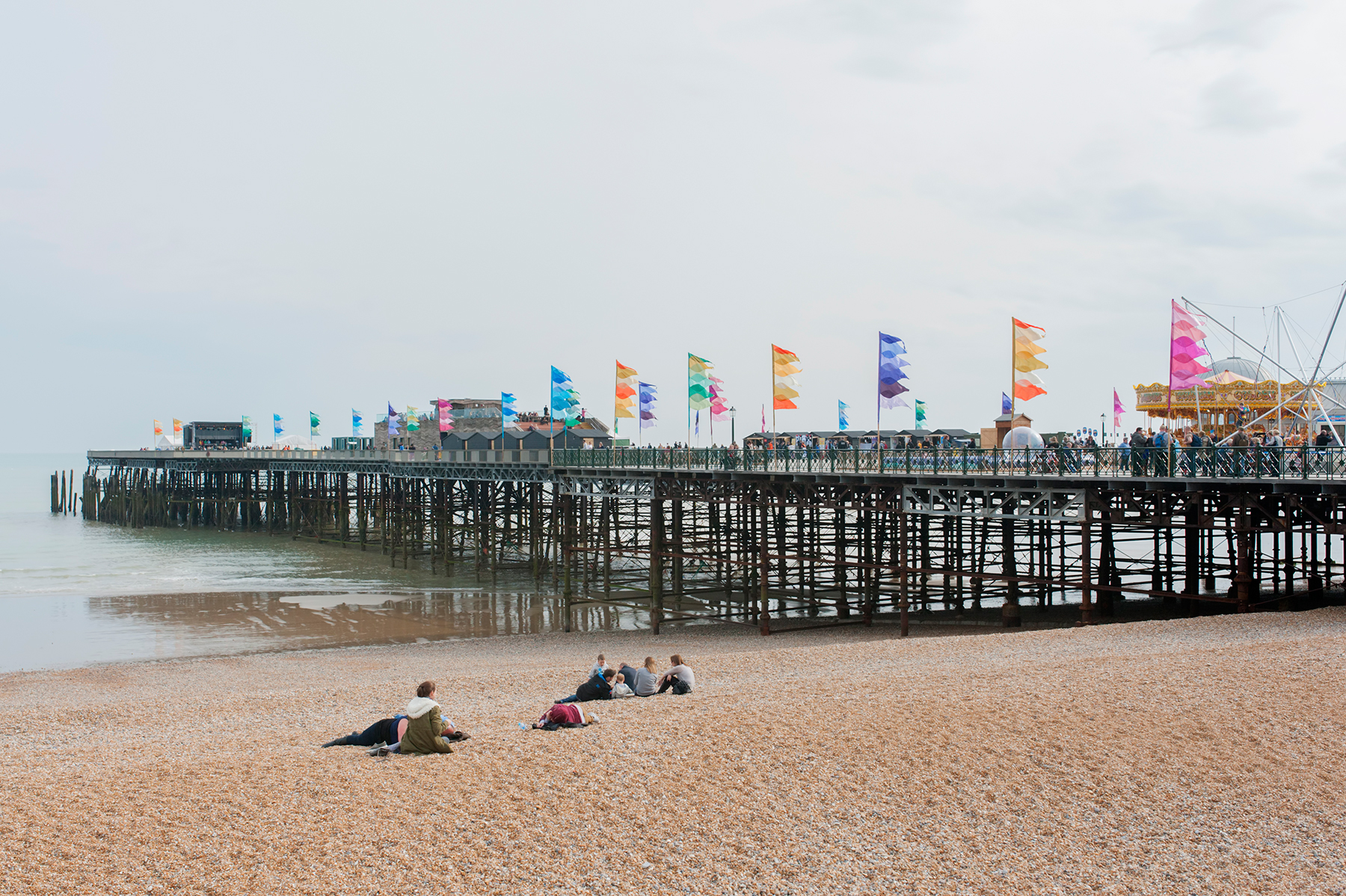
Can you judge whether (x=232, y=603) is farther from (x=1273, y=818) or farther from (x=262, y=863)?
(x=1273, y=818)

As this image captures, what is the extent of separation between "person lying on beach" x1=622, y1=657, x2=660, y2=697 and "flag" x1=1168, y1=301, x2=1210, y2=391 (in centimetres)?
1555

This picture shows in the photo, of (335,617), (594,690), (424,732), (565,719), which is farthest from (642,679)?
(335,617)

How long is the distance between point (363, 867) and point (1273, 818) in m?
8.19

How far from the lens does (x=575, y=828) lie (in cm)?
940

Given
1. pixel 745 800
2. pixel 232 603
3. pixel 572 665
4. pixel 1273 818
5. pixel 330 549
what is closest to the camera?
pixel 1273 818

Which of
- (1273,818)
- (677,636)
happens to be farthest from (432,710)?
(677,636)

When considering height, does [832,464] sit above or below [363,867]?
above

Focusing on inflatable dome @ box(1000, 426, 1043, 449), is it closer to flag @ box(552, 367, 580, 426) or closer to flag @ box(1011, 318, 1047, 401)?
flag @ box(1011, 318, 1047, 401)

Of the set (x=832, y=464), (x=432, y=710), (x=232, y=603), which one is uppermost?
(x=832, y=464)

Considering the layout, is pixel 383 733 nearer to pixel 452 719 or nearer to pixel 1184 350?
pixel 452 719

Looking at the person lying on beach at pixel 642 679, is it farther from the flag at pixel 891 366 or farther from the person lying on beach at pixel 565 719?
the flag at pixel 891 366

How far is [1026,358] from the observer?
25.9 metres

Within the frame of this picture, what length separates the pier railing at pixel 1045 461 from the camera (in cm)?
2064

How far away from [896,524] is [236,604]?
2581cm
